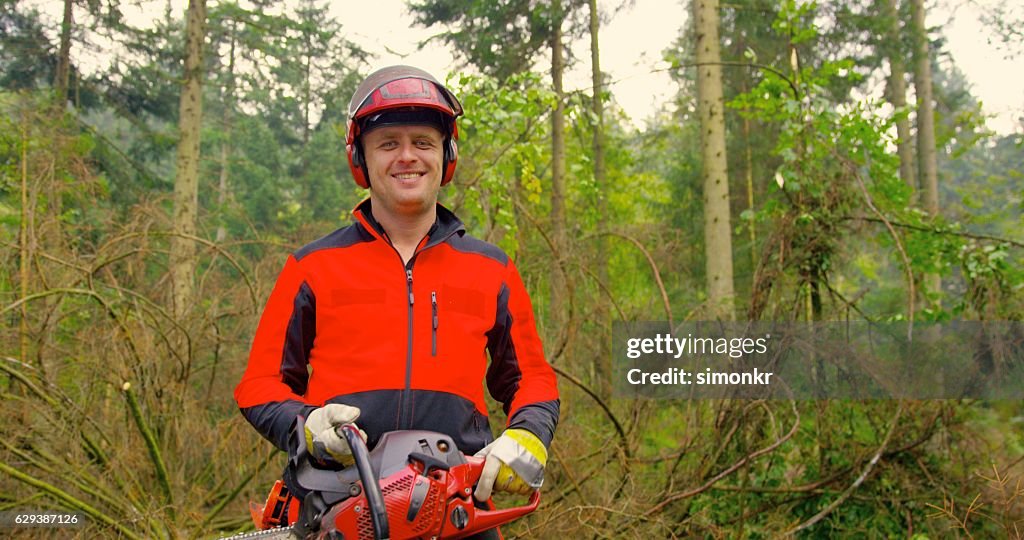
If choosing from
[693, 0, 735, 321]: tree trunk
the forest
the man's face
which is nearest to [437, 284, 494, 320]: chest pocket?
the man's face

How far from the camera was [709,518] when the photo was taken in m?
5.58

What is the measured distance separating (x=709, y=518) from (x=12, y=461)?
4611 millimetres

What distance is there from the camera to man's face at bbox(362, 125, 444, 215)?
2.27 m

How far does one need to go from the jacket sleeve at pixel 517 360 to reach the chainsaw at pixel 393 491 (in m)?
0.39

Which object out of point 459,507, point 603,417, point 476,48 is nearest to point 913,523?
point 603,417

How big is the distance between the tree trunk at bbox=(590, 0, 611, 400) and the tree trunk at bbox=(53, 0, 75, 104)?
8.62 metres

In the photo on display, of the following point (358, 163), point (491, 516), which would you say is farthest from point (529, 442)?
point (358, 163)

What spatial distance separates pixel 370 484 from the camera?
68.7 inches

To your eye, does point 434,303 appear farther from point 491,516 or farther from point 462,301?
point 491,516

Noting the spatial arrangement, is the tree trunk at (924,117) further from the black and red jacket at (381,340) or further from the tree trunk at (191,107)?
the black and red jacket at (381,340)

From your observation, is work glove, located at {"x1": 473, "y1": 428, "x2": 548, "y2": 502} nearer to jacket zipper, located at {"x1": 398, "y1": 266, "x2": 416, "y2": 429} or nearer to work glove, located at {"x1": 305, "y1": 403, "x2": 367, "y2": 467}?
jacket zipper, located at {"x1": 398, "y1": 266, "x2": 416, "y2": 429}

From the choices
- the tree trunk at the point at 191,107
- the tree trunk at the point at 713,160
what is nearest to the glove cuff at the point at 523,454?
the tree trunk at the point at 713,160

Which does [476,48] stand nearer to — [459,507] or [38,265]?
[38,265]

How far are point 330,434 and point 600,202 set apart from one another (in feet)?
43.3
